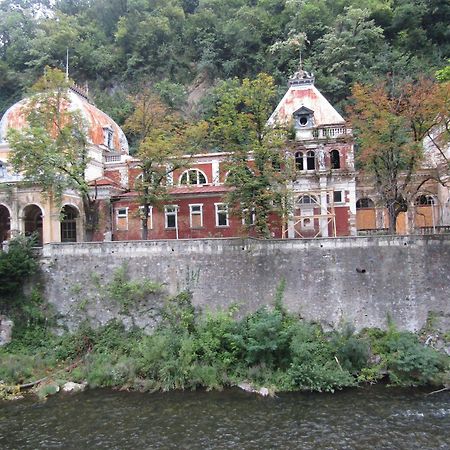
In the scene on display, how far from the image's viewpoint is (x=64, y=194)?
3338cm

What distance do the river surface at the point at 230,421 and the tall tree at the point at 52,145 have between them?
39.8 ft

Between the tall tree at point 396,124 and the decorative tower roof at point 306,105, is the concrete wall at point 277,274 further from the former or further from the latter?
the decorative tower roof at point 306,105

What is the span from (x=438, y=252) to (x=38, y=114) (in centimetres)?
2484

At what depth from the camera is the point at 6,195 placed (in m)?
33.5

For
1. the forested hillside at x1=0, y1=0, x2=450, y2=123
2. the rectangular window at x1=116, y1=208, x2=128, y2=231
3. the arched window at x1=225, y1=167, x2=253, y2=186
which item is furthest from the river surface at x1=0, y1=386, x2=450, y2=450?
the forested hillside at x1=0, y1=0, x2=450, y2=123

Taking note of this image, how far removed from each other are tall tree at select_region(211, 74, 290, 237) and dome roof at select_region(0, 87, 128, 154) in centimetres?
1335

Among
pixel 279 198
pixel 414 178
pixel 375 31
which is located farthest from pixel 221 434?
pixel 375 31

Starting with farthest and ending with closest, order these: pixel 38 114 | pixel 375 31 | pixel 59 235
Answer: pixel 375 31 → pixel 59 235 → pixel 38 114

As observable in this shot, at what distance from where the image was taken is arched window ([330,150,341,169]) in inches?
1358

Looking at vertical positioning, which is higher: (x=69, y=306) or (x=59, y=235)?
(x=59, y=235)

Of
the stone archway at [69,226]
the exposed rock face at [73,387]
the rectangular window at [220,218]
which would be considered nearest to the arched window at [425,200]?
the rectangular window at [220,218]

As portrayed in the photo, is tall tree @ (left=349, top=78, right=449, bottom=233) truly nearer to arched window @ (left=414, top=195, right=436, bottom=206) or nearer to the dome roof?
arched window @ (left=414, top=195, right=436, bottom=206)

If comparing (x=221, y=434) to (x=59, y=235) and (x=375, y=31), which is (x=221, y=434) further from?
(x=375, y=31)

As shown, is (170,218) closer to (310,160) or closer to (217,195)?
(217,195)
